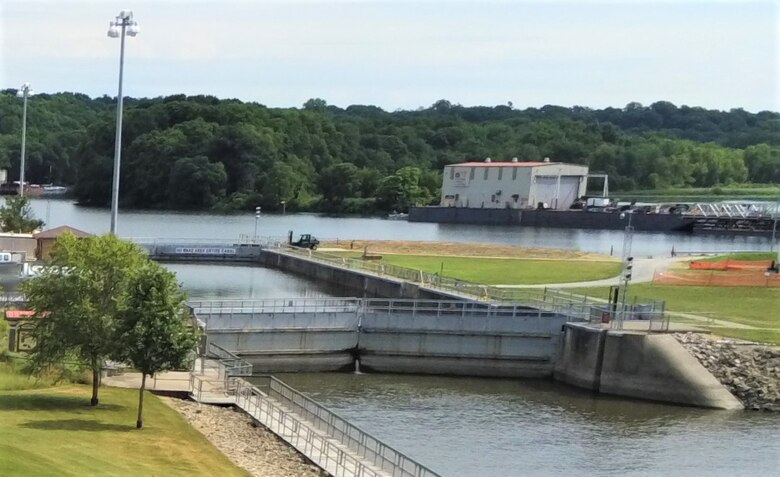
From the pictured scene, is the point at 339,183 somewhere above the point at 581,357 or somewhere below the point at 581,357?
above

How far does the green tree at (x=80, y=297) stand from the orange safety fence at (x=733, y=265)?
168 ft

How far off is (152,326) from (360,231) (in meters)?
114

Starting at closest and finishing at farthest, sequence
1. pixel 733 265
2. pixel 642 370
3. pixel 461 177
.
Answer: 1. pixel 642 370
2. pixel 733 265
3. pixel 461 177

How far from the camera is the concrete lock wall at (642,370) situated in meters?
41.7

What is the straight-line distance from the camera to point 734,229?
154 m

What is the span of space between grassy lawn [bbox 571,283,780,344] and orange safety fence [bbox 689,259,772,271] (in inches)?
425

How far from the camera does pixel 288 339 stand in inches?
1807

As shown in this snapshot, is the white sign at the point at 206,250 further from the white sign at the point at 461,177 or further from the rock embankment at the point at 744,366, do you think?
the white sign at the point at 461,177

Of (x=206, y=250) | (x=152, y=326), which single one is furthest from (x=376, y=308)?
(x=206, y=250)

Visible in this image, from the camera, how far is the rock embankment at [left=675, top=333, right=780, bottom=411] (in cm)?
4181

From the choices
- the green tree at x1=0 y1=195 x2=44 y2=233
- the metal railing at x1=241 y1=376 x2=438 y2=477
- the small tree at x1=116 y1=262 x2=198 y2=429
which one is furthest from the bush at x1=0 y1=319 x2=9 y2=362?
the green tree at x1=0 y1=195 x2=44 y2=233

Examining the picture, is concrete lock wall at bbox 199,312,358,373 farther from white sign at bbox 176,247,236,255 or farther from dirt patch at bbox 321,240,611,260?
white sign at bbox 176,247,236,255

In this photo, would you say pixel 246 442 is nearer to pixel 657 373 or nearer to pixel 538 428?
pixel 538 428

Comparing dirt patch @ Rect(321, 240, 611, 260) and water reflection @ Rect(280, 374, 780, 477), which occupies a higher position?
dirt patch @ Rect(321, 240, 611, 260)
